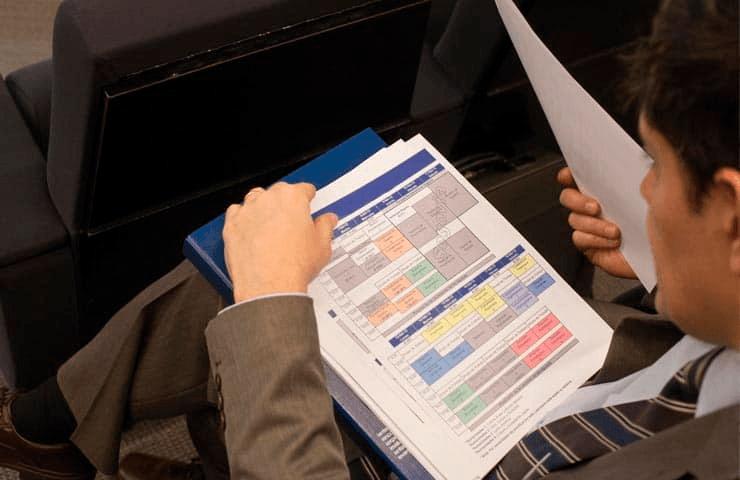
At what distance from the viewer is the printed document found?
97cm

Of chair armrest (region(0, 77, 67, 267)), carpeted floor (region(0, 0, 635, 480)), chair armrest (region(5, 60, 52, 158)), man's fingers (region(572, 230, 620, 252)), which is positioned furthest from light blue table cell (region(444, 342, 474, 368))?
carpeted floor (region(0, 0, 635, 480))

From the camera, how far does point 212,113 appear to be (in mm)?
1236

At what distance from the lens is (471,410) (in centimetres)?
99

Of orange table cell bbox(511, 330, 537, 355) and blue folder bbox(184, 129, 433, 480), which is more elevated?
blue folder bbox(184, 129, 433, 480)

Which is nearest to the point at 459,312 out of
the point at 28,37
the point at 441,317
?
the point at 441,317

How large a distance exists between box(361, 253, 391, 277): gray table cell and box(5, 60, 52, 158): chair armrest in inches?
27.4

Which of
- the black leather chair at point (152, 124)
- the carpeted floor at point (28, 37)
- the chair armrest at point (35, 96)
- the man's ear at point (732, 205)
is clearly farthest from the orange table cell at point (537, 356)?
the carpeted floor at point (28, 37)

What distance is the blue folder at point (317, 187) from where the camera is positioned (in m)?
0.94

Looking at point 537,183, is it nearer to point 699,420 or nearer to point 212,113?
point 212,113

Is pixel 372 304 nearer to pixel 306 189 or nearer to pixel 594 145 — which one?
pixel 306 189

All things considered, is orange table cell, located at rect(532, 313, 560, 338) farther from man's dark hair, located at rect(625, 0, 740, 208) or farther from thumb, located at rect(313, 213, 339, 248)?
man's dark hair, located at rect(625, 0, 740, 208)

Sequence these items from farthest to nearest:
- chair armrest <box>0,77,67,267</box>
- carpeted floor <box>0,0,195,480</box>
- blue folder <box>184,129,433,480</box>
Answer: carpeted floor <box>0,0,195,480</box>, chair armrest <box>0,77,67,267</box>, blue folder <box>184,129,433,480</box>

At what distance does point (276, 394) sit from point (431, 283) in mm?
249

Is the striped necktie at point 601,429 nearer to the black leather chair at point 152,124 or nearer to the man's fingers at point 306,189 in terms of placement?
the man's fingers at point 306,189
